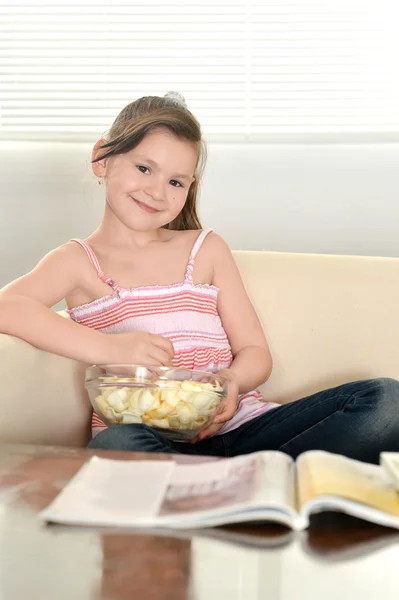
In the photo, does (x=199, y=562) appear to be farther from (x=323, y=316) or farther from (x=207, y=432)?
(x=323, y=316)

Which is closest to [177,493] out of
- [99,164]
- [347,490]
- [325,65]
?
[347,490]

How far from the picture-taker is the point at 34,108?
2.11 metres

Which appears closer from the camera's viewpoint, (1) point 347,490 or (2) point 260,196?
(1) point 347,490

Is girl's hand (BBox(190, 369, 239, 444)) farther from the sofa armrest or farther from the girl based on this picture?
the sofa armrest

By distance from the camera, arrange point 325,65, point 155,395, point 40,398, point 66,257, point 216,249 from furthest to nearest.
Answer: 1. point 325,65
2. point 216,249
3. point 66,257
4. point 40,398
5. point 155,395

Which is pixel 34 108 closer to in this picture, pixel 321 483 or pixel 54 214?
pixel 54 214

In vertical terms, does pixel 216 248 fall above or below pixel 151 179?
below

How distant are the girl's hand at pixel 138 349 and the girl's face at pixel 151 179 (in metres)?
0.32

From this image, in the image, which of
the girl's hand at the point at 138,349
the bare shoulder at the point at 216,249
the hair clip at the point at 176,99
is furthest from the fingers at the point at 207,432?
the hair clip at the point at 176,99

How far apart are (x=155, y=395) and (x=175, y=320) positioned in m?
0.38

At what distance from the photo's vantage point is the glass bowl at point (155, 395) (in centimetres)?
111

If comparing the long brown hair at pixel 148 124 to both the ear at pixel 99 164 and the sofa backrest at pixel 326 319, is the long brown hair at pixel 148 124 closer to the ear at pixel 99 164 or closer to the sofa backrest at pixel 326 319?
the ear at pixel 99 164

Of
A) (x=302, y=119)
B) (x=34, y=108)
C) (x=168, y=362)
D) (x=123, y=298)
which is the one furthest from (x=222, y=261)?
(x=34, y=108)

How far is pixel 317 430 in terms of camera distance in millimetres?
1273
